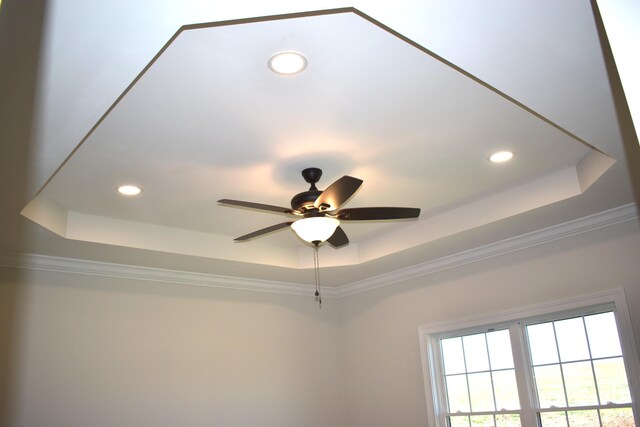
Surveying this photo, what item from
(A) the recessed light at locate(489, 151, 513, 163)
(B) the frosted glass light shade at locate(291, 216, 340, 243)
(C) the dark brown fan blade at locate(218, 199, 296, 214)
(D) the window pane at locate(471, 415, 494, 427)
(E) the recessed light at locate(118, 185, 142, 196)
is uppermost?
(E) the recessed light at locate(118, 185, 142, 196)

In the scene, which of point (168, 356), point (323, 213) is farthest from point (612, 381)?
point (168, 356)

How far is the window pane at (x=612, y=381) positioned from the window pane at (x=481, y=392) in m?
0.93

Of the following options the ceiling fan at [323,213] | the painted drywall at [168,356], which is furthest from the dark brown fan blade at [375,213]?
the painted drywall at [168,356]

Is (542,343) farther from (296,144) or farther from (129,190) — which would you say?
(129,190)

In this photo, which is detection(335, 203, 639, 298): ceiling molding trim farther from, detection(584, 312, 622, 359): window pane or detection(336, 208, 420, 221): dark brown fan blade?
detection(336, 208, 420, 221): dark brown fan blade

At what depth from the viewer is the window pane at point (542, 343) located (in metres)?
4.34

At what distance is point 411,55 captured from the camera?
2.46 meters

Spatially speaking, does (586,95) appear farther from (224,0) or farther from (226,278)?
(226,278)

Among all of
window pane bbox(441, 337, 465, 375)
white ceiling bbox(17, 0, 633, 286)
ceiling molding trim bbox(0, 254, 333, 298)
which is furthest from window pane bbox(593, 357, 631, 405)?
ceiling molding trim bbox(0, 254, 333, 298)

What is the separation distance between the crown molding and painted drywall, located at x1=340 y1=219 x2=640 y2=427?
0.21 ft

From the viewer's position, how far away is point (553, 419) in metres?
4.25

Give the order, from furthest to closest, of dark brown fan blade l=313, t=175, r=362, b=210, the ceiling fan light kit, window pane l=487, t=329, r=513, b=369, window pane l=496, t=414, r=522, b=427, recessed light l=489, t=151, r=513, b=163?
window pane l=487, t=329, r=513, b=369, window pane l=496, t=414, r=522, b=427, recessed light l=489, t=151, r=513, b=163, the ceiling fan light kit, dark brown fan blade l=313, t=175, r=362, b=210

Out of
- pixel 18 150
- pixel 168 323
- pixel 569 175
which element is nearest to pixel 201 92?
pixel 18 150

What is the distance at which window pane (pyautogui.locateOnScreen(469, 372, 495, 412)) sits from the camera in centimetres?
471
